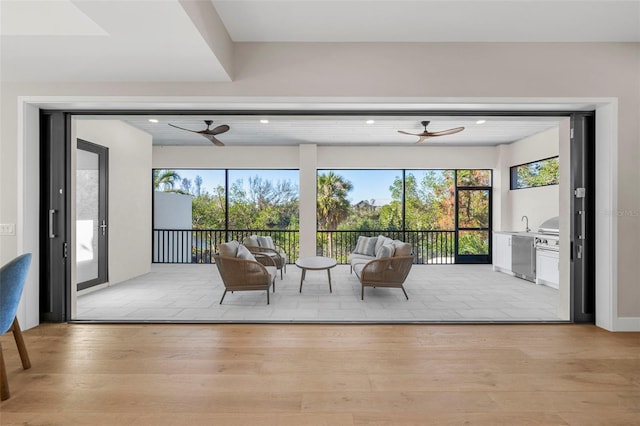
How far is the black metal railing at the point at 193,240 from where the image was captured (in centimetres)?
748

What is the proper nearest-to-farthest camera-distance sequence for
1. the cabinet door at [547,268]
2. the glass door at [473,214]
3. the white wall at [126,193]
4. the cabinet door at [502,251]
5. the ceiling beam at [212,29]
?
the ceiling beam at [212,29] → the cabinet door at [547,268] → the white wall at [126,193] → the cabinet door at [502,251] → the glass door at [473,214]

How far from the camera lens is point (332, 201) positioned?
7.44 metres

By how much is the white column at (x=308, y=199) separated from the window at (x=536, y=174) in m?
4.63

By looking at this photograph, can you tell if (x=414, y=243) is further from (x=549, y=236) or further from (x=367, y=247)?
(x=549, y=236)

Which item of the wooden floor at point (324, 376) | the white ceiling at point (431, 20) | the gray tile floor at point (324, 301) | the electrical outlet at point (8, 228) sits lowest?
the gray tile floor at point (324, 301)

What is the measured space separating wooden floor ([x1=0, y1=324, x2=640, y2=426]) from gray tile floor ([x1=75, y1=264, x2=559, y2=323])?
0.43 m

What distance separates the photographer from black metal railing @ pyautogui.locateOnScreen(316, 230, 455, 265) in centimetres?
734

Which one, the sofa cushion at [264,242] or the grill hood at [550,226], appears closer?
the grill hood at [550,226]

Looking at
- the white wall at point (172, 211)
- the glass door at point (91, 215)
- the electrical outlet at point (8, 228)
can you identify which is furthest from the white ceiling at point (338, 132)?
the electrical outlet at point (8, 228)

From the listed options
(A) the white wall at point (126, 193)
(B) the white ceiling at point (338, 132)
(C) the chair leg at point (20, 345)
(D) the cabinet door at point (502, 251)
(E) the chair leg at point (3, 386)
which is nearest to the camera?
(E) the chair leg at point (3, 386)

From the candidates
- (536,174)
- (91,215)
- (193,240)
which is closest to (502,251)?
(536,174)

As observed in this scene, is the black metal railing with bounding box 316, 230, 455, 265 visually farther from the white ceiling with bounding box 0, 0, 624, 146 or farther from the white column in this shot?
the white ceiling with bounding box 0, 0, 624, 146

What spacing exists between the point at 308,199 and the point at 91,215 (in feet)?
13.2

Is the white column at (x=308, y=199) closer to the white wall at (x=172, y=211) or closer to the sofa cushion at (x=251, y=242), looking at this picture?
the sofa cushion at (x=251, y=242)
